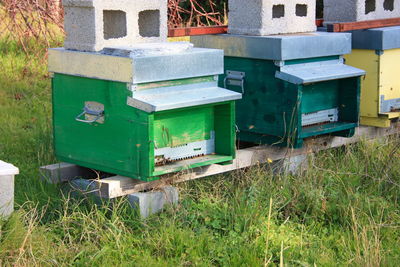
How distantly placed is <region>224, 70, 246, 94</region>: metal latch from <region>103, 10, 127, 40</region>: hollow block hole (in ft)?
2.63

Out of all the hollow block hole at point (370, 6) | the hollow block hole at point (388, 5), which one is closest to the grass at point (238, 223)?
the hollow block hole at point (370, 6)

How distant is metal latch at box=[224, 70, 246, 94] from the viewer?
4.55m

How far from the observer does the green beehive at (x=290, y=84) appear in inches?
169

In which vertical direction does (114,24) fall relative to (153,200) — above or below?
above

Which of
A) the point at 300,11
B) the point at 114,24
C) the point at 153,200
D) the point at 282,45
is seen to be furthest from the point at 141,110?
the point at 300,11

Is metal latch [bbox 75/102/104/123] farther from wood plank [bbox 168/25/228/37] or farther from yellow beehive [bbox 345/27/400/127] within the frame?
yellow beehive [bbox 345/27/400/127]

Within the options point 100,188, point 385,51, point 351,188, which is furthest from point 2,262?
point 385,51

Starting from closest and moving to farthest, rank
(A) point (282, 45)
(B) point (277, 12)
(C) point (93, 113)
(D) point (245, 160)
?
(C) point (93, 113)
(A) point (282, 45)
(D) point (245, 160)
(B) point (277, 12)

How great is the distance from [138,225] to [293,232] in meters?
0.84

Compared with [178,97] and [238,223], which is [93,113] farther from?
[238,223]

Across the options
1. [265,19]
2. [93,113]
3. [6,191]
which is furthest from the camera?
[265,19]

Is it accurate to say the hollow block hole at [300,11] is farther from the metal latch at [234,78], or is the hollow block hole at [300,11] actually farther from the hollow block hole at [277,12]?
the metal latch at [234,78]

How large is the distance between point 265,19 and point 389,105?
4.15 feet

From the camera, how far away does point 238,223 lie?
363 centimetres
